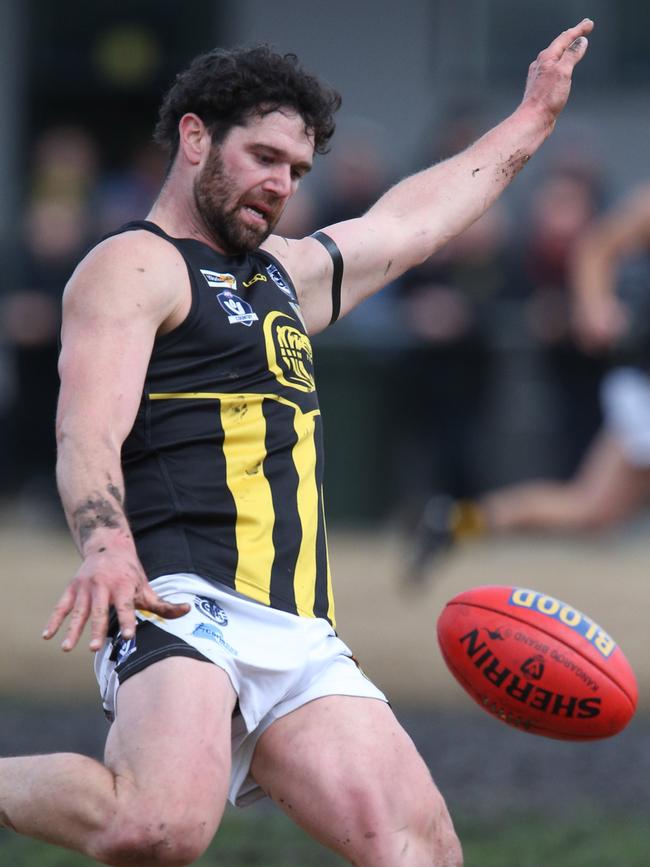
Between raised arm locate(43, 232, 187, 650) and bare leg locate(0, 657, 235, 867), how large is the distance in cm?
29

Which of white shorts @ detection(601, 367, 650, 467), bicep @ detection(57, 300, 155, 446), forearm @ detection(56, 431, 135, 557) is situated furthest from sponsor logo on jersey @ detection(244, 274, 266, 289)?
white shorts @ detection(601, 367, 650, 467)

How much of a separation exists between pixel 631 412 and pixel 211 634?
5.44m

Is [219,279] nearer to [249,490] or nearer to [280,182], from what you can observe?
[280,182]

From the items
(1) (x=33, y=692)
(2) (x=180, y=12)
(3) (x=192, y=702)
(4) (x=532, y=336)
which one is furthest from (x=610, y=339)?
(2) (x=180, y=12)

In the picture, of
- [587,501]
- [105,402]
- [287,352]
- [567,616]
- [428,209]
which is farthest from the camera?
[587,501]

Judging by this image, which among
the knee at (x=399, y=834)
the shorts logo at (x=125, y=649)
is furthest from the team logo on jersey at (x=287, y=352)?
the knee at (x=399, y=834)

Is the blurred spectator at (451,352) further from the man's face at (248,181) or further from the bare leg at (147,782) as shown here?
the bare leg at (147,782)

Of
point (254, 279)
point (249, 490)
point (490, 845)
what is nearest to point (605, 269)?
point (490, 845)

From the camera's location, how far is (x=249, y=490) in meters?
4.56

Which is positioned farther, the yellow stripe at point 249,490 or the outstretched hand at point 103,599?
the yellow stripe at point 249,490

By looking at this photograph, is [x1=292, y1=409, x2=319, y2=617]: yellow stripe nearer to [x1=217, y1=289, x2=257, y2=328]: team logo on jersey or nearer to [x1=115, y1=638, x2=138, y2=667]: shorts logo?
[x1=217, y1=289, x2=257, y2=328]: team logo on jersey

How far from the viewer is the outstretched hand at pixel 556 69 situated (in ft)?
17.7

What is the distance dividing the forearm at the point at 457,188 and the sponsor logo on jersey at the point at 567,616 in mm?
1120

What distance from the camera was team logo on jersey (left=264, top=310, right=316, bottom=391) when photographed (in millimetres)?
4672
